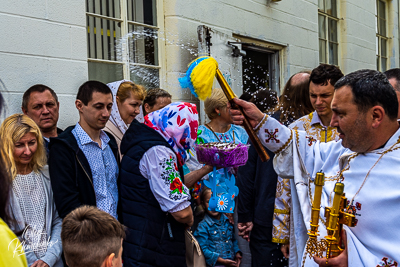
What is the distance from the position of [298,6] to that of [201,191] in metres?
4.71

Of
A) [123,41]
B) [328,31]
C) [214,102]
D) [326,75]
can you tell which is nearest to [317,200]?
[326,75]

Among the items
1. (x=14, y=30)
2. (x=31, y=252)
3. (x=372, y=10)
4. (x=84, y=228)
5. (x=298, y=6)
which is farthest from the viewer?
(x=372, y=10)

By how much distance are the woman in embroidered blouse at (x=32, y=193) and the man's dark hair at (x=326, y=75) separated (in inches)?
74.0

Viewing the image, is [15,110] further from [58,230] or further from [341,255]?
[341,255]

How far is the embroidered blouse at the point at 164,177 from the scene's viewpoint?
2.46 m

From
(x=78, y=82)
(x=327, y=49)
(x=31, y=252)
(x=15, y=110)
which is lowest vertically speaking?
(x=31, y=252)

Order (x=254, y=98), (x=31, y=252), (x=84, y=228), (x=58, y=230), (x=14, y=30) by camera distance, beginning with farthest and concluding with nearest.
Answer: (x=254, y=98), (x=14, y=30), (x=58, y=230), (x=31, y=252), (x=84, y=228)

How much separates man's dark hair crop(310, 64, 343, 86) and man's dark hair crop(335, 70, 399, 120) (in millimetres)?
870

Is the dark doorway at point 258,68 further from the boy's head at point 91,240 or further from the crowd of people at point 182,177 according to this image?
the boy's head at point 91,240

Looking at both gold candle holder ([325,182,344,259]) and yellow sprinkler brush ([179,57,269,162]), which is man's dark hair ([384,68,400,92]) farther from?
gold candle holder ([325,182,344,259])

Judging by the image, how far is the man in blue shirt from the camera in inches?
98.0

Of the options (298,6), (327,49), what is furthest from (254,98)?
(327,49)

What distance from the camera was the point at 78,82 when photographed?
3.79 metres

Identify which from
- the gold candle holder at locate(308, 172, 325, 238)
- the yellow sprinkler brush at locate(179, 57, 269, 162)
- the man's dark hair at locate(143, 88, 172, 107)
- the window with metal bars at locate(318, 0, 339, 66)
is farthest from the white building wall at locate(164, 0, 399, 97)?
the gold candle holder at locate(308, 172, 325, 238)
